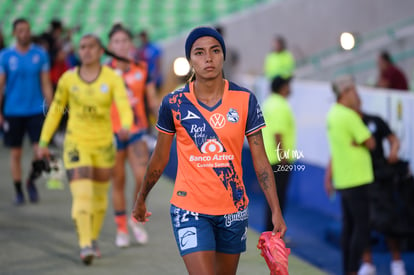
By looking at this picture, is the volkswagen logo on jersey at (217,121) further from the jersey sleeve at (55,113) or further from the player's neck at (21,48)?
the player's neck at (21,48)

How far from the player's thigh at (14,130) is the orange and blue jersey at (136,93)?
7.66 ft

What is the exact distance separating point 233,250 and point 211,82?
1.03 meters

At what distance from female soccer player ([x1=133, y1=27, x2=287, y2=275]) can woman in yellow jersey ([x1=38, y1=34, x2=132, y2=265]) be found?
2.82m

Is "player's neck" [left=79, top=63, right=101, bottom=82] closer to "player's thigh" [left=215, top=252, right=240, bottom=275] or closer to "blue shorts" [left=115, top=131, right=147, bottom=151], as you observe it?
"blue shorts" [left=115, top=131, right=147, bottom=151]

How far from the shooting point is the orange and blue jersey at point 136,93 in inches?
344

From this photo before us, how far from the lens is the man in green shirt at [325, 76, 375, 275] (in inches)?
297

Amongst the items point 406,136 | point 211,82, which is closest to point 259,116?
point 211,82

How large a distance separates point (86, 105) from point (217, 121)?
10.3ft

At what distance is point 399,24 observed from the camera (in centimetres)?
1708

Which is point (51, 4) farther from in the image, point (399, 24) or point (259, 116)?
point (259, 116)

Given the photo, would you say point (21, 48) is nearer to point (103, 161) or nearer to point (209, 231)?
point (103, 161)

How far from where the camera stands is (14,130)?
10.6m

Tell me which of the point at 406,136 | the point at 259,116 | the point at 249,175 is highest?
the point at 259,116

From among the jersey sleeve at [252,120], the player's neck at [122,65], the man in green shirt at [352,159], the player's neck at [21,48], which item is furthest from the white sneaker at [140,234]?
the jersey sleeve at [252,120]
